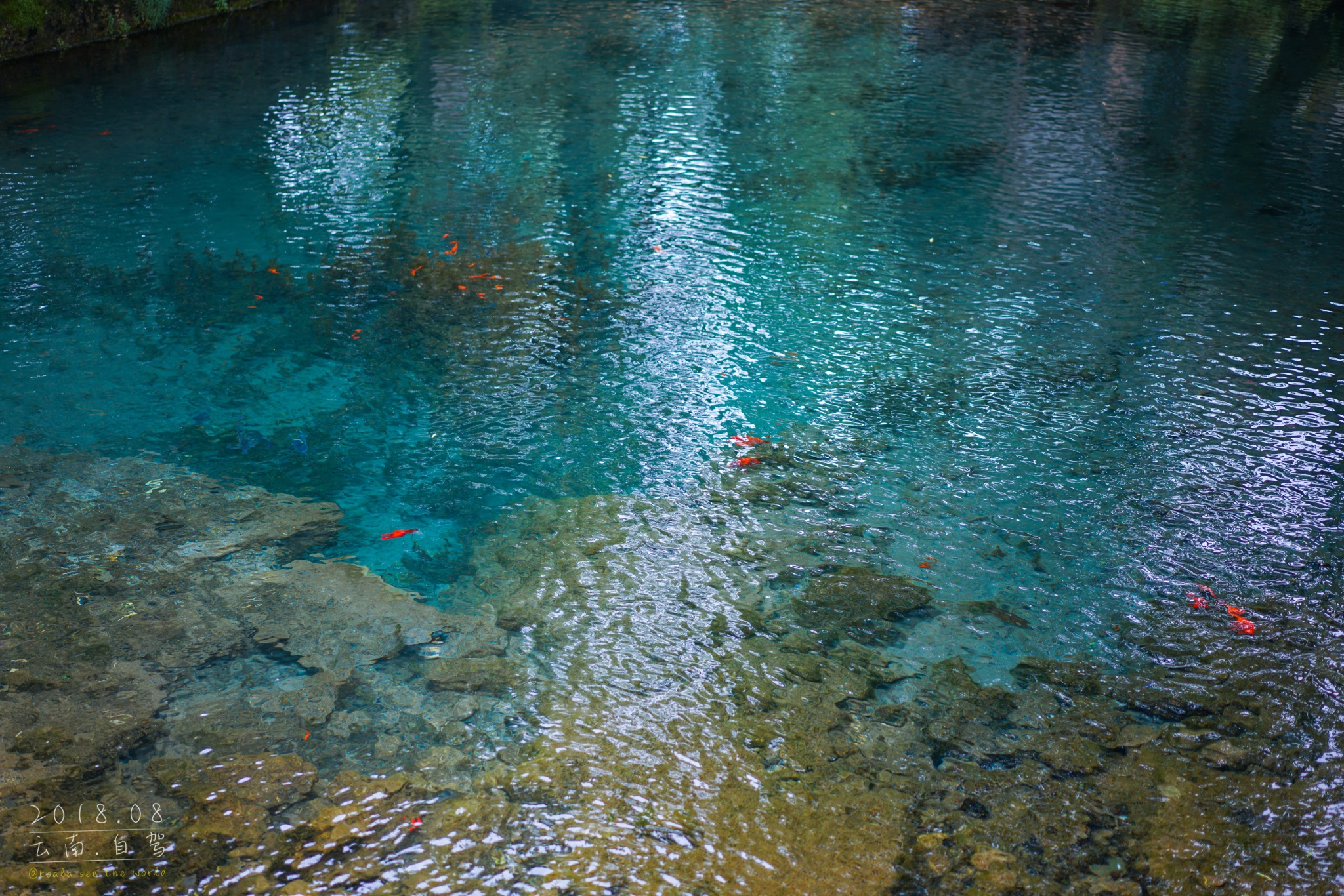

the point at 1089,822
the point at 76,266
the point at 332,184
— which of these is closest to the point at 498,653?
the point at 1089,822

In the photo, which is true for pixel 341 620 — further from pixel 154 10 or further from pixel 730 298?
pixel 154 10

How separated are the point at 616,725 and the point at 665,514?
4.35ft

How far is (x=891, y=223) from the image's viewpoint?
7.79 m

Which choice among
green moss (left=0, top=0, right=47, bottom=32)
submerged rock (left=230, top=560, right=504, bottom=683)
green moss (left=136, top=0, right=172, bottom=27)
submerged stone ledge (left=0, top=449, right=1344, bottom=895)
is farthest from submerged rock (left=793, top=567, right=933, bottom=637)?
green moss (left=136, top=0, right=172, bottom=27)

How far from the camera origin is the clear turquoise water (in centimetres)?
457

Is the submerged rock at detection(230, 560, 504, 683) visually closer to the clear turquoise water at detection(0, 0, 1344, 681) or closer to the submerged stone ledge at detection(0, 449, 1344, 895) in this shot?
the submerged stone ledge at detection(0, 449, 1344, 895)

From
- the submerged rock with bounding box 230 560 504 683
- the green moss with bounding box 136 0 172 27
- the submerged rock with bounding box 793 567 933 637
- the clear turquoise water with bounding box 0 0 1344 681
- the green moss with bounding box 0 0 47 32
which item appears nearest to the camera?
the submerged rock with bounding box 230 560 504 683

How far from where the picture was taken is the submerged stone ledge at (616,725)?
285 cm

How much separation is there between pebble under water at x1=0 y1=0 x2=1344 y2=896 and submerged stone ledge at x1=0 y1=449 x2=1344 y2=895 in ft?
0.06

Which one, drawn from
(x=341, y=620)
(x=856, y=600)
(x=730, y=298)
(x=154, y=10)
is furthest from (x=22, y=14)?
(x=856, y=600)

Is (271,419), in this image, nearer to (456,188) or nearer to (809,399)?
(809,399)

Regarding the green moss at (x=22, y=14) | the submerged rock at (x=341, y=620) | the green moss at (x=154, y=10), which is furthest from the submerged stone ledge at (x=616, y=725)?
the green moss at (x=154, y=10)

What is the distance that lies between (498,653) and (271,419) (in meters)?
2.44

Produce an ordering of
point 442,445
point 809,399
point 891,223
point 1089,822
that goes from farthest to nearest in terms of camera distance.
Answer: point 891,223
point 809,399
point 442,445
point 1089,822
